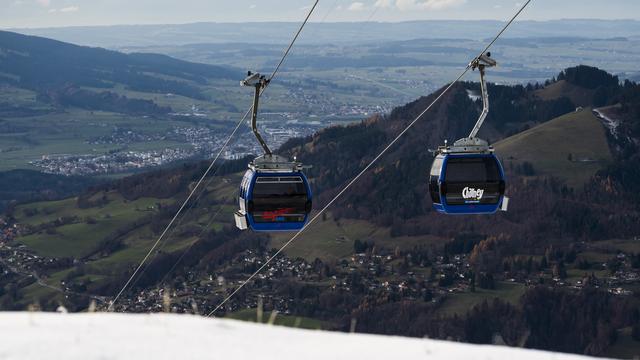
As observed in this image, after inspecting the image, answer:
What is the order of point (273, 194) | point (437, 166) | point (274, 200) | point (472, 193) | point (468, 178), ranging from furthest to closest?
point (274, 200) < point (273, 194) < point (437, 166) < point (472, 193) < point (468, 178)

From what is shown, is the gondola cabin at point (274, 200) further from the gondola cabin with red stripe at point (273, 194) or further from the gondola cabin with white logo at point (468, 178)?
the gondola cabin with white logo at point (468, 178)

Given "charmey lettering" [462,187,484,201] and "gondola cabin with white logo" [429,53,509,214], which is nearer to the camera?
"gondola cabin with white logo" [429,53,509,214]

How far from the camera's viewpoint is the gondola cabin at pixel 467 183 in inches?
1730

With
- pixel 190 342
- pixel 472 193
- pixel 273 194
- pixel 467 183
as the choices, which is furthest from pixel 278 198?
pixel 190 342

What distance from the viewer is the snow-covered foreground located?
19.1 m

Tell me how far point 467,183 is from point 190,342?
25.7 meters

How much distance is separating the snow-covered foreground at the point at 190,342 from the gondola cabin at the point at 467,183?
2266cm

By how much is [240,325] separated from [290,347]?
2.01 m

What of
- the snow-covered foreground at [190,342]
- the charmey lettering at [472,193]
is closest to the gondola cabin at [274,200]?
the charmey lettering at [472,193]

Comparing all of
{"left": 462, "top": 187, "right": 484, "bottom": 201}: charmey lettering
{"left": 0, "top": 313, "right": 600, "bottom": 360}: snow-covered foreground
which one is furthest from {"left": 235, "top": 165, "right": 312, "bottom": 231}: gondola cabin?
{"left": 0, "top": 313, "right": 600, "bottom": 360}: snow-covered foreground

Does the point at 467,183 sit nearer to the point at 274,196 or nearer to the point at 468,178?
the point at 468,178

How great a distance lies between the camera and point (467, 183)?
4406 centimetres

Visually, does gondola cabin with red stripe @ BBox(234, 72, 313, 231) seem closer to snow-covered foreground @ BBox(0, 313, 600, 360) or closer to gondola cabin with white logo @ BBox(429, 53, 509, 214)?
gondola cabin with white logo @ BBox(429, 53, 509, 214)

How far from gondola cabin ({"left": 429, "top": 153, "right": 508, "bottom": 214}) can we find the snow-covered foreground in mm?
22655
